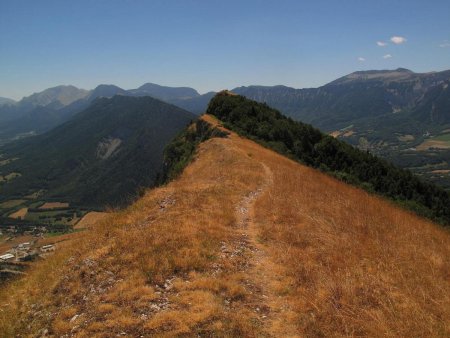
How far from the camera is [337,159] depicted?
57.5 m

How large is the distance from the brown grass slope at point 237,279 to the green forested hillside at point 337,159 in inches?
1391

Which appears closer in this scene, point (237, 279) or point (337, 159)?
point (237, 279)

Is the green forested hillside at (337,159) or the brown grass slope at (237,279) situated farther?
the green forested hillside at (337,159)

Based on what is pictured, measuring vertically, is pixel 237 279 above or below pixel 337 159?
above

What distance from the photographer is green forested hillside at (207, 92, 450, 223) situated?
52094 mm

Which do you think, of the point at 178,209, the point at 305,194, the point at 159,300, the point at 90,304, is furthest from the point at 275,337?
the point at 305,194

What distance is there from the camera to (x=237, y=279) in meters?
12.5

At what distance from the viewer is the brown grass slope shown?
9453mm

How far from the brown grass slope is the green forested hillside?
3533 cm

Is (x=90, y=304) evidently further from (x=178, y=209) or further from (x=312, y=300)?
(x=178, y=209)

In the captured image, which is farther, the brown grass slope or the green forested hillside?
the green forested hillside

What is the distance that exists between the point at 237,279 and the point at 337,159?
48568mm

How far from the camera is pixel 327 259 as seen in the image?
1313cm

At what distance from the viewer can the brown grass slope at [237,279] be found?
945 cm
